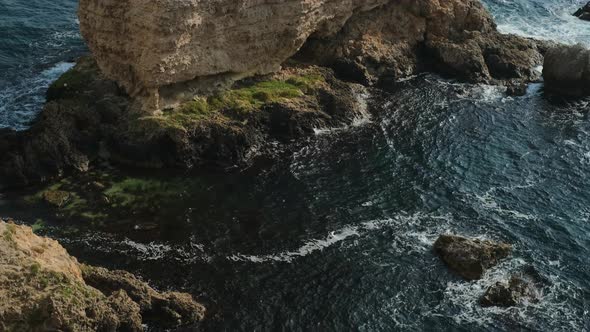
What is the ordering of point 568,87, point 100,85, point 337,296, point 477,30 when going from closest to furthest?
point 337,296, point 100,85, point 568,87, point 477,30

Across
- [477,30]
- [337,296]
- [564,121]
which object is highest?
[477,30]

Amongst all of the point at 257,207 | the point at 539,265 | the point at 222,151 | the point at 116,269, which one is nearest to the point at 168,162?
the point at 222,151

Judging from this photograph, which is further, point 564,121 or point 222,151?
point 564,121

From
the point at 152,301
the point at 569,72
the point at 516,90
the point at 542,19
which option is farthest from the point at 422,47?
the point at 152,301

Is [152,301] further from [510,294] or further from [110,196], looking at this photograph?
[510,294]

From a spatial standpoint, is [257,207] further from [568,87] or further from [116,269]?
[568,87]

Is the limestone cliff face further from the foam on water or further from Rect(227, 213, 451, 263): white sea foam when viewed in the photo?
the foam on water

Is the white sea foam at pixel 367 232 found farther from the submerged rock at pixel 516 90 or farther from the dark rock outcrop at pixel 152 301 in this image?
the submerged rock at pixel 516 90
